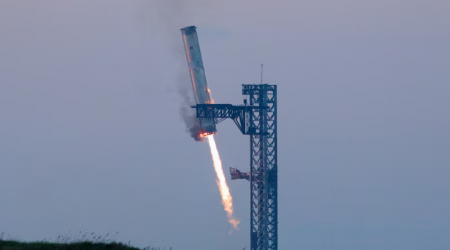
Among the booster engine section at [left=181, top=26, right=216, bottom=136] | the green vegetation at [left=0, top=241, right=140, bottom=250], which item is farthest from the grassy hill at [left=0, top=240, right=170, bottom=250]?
the booster engine section at [left=181, top=26, right=216, bottom=136]

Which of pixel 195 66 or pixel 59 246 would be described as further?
pixel 195 66

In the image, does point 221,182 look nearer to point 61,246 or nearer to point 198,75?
point 198,75

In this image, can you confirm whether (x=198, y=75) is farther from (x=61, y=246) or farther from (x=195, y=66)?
(x=61, y=246)

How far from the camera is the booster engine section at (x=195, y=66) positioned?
70688 millimetres

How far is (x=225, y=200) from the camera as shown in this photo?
78.5 metres

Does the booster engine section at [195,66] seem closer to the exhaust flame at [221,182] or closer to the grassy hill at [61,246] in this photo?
the exhaust flame at [221,182]

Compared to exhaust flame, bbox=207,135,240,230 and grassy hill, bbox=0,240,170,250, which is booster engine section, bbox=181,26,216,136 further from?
grassy hill, bbox=0,240,170,250

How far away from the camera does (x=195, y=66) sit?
233ft

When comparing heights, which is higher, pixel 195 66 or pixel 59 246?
pixel 59 246

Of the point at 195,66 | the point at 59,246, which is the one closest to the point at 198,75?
the point at 195,66

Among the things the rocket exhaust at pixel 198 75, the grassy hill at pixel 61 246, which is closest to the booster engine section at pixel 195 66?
the rocket exhaust at pixel 198 75

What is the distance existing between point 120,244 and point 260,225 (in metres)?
38.3

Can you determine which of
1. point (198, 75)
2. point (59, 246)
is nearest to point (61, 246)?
point (59, 246)

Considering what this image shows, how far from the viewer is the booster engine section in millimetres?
70688
